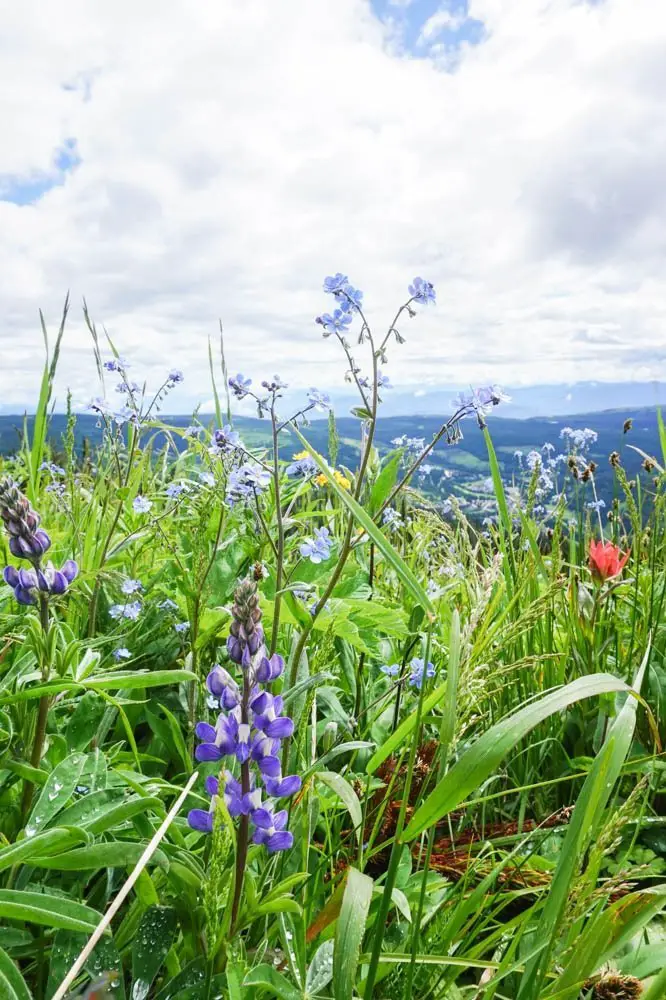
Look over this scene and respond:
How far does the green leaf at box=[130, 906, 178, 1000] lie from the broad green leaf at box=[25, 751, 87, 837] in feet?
0.78

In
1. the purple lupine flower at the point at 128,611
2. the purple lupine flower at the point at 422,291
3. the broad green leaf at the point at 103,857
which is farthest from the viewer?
the purple lupine flower at the point at 128,611

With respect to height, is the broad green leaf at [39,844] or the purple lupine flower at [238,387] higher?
the purple lupine flower at [238,387]

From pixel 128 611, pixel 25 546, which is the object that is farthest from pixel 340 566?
pixel 128 611

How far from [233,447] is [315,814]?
3.65 feet

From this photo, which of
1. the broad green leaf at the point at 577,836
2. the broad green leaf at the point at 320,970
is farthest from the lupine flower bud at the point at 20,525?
the broad green leaf at the point at 577,836

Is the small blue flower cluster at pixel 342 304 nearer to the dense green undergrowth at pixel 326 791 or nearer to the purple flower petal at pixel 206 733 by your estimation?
the dense green undergrowth at pixel 326 791

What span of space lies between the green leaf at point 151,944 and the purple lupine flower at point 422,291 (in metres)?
1.49

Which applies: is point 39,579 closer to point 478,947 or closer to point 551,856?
point 478,947

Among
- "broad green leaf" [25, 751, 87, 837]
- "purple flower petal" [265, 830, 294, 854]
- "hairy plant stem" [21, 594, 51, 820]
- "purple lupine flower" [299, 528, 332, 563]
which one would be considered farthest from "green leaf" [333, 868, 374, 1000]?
"purple lupine flower" [299, 528, 332, 563]

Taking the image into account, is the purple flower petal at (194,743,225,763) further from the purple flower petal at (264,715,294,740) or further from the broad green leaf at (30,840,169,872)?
the broad green leaf at (30,840,169,872)

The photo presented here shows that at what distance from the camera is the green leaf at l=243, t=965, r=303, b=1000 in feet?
3.30

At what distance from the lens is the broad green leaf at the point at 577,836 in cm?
104

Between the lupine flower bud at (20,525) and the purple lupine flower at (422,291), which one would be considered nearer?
the lupine flower bud at (20,525)

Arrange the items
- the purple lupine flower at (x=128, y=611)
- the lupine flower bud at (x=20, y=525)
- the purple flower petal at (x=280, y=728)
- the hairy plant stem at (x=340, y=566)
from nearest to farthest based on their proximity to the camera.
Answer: the purple flower petal at (x=280, y=728)
the lupine flower bud at (x=20, y=525)
the hairy plant stem at (x=340, y=566)
the purple lupine flower at (x=128, y=611)
